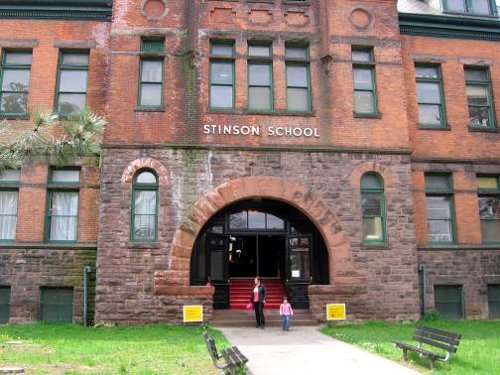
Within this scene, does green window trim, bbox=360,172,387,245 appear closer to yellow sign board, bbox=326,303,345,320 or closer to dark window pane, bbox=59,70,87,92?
yellow sign board, bbox=326,303,345,320

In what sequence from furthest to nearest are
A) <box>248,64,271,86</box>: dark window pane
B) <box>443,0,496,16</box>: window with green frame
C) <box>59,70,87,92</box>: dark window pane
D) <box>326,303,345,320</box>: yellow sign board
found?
<box>443,0,496,16</box>: window with green frame
<box>59,70,87,92</box>: dark window pane
<box>248,64,271,86</box>: dark window pane
<box>326,303,345,320</box>: yellow sign board

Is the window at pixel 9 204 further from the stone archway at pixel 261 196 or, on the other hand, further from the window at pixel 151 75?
the stone archway at pixel 261 196

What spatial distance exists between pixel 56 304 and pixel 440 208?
1359 cm

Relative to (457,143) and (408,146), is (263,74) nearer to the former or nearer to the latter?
(408,146)

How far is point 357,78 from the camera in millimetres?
18250

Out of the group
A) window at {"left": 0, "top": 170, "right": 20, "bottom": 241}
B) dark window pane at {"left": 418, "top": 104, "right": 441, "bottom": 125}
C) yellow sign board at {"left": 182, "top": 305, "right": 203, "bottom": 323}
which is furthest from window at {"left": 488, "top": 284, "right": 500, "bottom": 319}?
window at {"left": 0, "top": 170, "right": 20, "bottom": 241}

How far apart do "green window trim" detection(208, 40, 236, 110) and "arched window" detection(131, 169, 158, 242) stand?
319cm

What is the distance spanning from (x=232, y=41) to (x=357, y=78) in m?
4.52

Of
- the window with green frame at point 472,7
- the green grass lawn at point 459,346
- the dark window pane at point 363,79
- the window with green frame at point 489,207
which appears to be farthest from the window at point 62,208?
the window with green frame at point 472,7

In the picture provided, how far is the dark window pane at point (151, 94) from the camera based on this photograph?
56.5ft

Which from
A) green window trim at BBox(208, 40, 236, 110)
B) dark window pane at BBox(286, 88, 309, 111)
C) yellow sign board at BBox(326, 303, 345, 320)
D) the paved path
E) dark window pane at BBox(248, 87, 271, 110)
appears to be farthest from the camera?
dark window pane at BBox(286, 88, 309, 111)

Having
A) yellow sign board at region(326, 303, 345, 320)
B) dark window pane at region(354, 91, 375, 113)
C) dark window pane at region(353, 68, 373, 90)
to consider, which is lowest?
yellow sign board at region(326, 303, 345, 320)

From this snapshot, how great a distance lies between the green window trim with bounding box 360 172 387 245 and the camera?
1711 centimetres

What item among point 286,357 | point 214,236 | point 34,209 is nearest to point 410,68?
point 214,236
